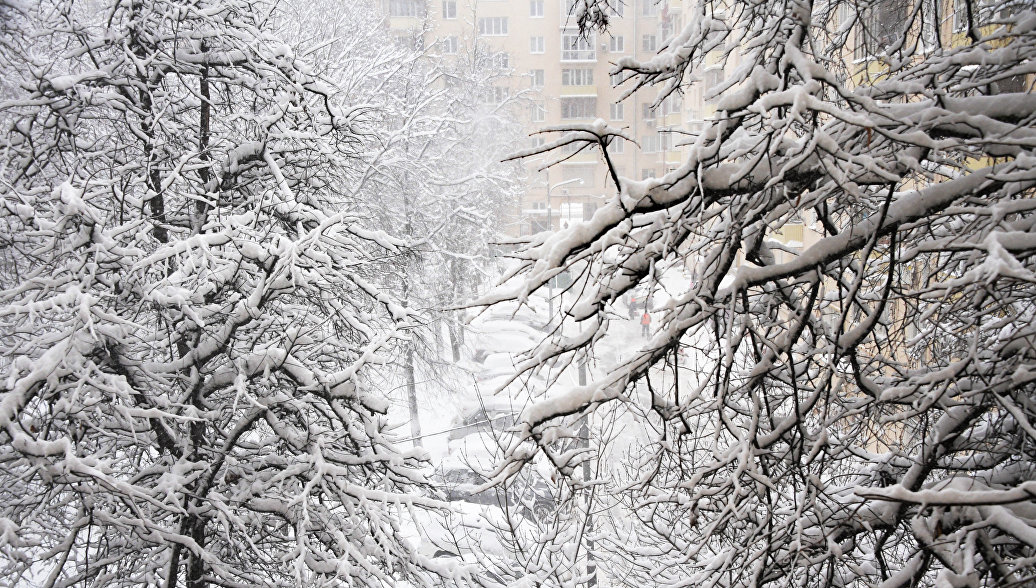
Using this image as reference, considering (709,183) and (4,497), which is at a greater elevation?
(709,183)

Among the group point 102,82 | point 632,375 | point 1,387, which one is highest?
point 102,82

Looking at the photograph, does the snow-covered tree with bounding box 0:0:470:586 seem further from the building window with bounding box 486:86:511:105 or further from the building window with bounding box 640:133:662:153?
the building window with bounding box 640:133:662:153

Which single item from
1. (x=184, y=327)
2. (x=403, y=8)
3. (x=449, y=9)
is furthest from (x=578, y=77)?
(x=184, y=327)

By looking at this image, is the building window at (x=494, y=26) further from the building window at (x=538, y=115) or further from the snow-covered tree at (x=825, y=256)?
the snow-covered tree at (x=825, y=256)

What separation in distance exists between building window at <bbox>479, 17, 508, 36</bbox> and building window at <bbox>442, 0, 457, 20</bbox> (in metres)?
1.59

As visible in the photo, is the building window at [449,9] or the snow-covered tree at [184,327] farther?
the building window at [449,9]

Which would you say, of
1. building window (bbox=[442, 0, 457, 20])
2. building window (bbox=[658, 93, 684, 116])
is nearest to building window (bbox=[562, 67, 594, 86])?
building window (bbox=[658, 93, 684, 116])

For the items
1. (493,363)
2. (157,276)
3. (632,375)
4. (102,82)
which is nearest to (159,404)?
(157,276)

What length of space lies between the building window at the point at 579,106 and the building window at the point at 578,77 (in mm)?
914

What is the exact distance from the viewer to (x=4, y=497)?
5.91 meters

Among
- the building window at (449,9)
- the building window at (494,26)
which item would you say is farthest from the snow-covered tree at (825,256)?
the building window at (494,26)

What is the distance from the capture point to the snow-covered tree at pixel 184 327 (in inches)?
191

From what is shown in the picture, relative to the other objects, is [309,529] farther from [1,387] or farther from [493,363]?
[493,363]

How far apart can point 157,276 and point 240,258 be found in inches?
28.9
